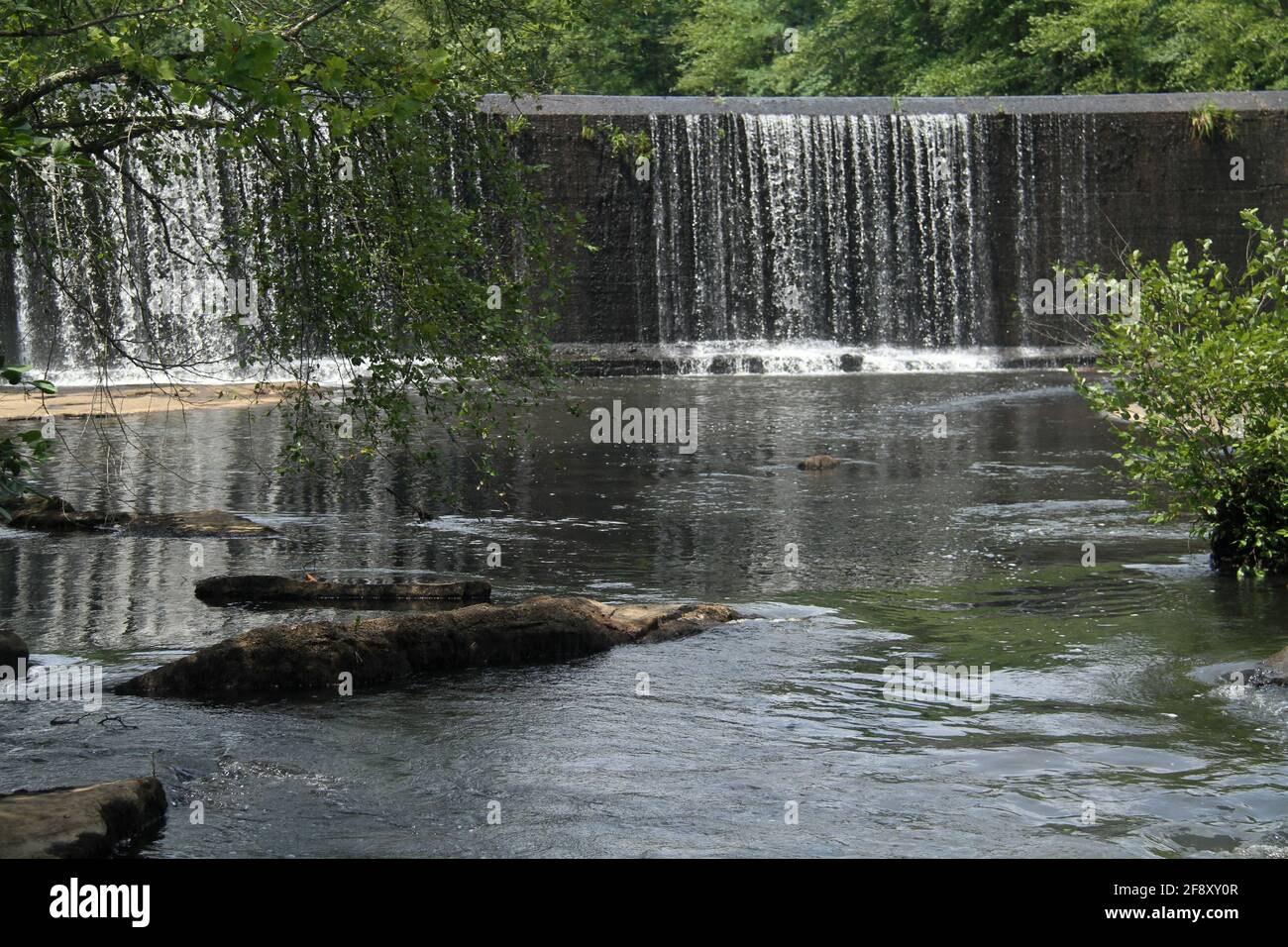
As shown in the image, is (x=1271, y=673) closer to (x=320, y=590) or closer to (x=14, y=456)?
(x=320, y=590)

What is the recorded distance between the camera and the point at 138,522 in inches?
582

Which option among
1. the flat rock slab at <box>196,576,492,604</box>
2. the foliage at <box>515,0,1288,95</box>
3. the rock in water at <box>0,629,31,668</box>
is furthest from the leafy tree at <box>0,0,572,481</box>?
the foliage at <box>515,0,1288,95</box>

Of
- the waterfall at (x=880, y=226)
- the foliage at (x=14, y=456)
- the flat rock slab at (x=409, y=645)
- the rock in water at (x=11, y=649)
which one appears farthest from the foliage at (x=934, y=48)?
the foliage at (x=14, y=456)

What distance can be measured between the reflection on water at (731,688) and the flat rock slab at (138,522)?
1.03ft

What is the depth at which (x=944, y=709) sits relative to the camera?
8797 mm

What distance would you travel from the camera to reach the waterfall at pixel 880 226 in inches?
1330

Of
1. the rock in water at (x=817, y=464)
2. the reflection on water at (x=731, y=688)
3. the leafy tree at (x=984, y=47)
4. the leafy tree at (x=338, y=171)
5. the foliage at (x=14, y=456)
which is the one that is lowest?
the reflection on water at (x=731, y=688)

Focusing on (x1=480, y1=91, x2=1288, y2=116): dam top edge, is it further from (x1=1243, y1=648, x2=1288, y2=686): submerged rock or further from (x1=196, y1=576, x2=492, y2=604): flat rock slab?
(x1=1243, y1=648, x2=1288, y2=686): submerged rock

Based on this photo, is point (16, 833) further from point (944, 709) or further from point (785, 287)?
point (785, 287)

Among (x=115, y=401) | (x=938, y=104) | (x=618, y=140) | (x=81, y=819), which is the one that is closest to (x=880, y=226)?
(x=938, y=104)

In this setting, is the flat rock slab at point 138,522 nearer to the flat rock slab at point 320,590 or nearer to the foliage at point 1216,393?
the flat rock slab at point 320,590

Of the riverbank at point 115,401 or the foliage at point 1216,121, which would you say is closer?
the riverbank at point 115,401

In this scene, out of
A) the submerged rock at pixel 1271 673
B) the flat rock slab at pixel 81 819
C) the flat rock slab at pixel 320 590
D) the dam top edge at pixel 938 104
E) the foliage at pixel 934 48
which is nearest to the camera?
the flat rock slab at pixel 81 819
